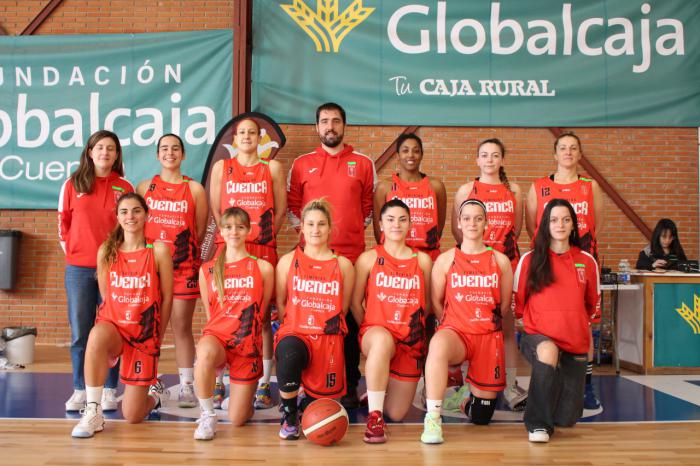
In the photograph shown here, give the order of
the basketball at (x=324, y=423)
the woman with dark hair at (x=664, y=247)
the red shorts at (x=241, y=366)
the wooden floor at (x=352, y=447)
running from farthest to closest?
1. the woman with dark hair at (x=664, y=247)
2. the red shorts at (x=241, y=366)
3. the basketball at (x=324, y=423)
4. the wooden floor at (x=352, y=447)

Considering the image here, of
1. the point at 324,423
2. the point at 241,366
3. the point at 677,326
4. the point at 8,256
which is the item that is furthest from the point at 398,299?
the point at 8,256

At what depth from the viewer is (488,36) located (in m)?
6.81

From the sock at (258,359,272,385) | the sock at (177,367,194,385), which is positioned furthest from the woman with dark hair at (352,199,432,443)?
the sock at (177,367,194,385)

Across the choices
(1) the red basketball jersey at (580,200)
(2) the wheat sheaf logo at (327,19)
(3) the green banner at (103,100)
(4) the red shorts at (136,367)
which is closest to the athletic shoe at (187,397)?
(4) the red shorts at (136,367)

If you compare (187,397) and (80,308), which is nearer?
(80,308)

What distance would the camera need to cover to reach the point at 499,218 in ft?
13.2

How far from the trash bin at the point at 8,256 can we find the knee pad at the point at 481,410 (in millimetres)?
5453

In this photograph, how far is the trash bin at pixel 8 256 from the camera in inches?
267

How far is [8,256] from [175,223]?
3.85 m

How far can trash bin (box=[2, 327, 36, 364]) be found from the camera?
18.5ft

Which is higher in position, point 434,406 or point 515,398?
point 434,406

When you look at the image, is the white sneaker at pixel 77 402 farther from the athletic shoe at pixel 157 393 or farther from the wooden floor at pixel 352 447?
Answer: the athletic shoe at pixel 157 393

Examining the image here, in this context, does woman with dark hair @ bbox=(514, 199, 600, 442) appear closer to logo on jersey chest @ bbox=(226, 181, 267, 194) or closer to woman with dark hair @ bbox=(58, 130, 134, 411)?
logo on jersey chest @ bbox=(226, 181, 267, 194)

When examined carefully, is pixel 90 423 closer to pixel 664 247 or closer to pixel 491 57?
pixel 664 247
